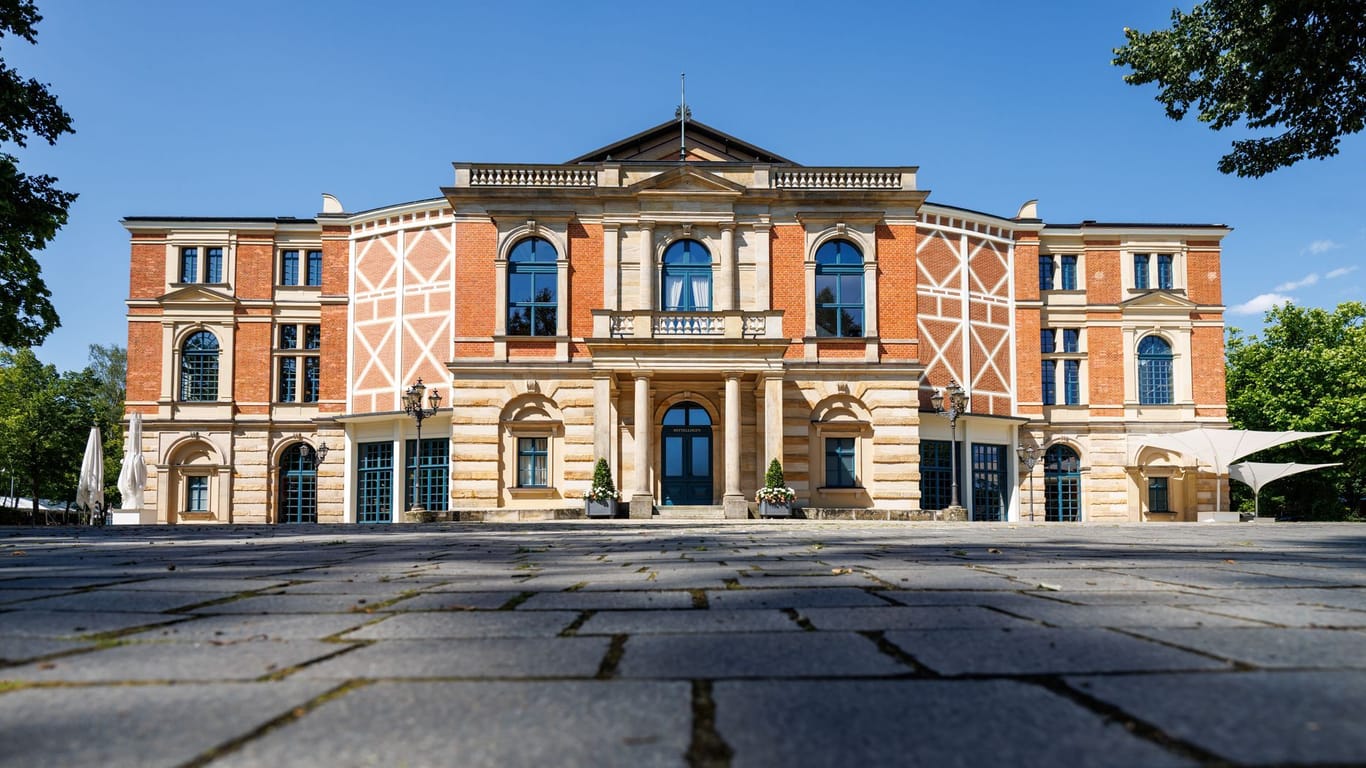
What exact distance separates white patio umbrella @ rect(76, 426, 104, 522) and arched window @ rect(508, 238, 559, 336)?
10.7 metres

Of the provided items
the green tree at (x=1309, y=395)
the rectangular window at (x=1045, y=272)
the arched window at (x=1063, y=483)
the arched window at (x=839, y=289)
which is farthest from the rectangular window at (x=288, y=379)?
the green tree at (x=1309, y=395)

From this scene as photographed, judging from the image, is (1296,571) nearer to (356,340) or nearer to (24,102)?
(24,102)

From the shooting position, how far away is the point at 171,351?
3244 centimetres

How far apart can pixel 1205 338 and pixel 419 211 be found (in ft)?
93.2

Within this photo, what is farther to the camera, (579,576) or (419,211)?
(419,211)

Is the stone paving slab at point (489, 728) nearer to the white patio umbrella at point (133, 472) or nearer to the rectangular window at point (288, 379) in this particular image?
the white patio umbrella at point (133, 472)

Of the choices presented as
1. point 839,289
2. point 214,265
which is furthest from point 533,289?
point 214,265

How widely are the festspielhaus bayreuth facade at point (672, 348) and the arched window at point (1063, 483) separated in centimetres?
10

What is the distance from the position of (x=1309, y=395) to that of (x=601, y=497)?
117 feet

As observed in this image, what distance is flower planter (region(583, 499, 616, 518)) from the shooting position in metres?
23.3

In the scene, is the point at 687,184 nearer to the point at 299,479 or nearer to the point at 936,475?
the point at 936,475

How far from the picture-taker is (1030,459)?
31.4 metres

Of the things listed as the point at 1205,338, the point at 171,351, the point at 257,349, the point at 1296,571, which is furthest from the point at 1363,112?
the point at 171,351

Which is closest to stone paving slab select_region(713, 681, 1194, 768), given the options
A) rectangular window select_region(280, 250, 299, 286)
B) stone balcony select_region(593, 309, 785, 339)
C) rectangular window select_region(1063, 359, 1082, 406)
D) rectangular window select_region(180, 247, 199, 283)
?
stone balcony select_region(593, 309, 785, 339)
